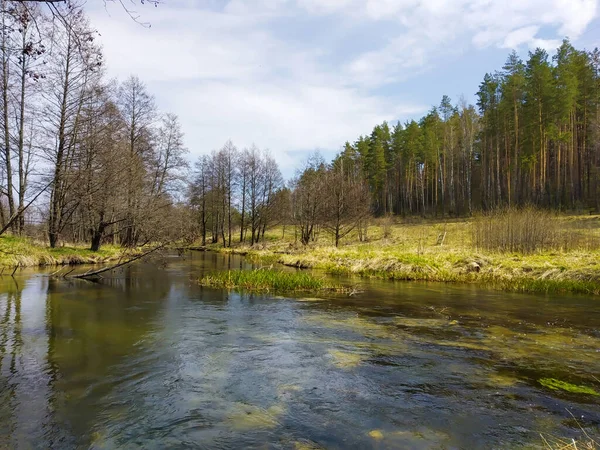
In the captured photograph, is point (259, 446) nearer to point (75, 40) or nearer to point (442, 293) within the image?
point (75, 40)

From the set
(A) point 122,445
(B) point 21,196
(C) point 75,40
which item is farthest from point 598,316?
(B) point 21,196

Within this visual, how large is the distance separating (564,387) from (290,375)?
12.7ft

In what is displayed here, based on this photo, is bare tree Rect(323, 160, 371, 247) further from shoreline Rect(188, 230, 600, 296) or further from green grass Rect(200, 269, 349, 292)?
green grass Rect(200, 269, 349, 292)

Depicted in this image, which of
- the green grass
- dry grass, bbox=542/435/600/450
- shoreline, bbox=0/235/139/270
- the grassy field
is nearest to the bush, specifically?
the grassy field

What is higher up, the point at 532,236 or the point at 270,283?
the point at 532,236

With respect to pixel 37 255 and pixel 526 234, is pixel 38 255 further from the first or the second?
pixel 526 234

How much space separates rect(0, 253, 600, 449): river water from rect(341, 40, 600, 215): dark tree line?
2875cm

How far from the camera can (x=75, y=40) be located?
432 cm

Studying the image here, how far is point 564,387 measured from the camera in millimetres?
5430

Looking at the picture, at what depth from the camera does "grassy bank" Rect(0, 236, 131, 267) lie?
17.0 m

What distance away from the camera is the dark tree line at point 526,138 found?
35.6 metres

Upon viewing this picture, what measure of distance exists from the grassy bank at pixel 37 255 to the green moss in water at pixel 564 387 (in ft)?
61.9

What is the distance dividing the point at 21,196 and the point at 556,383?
2339 cm

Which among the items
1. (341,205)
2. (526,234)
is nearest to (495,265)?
(526,234)
